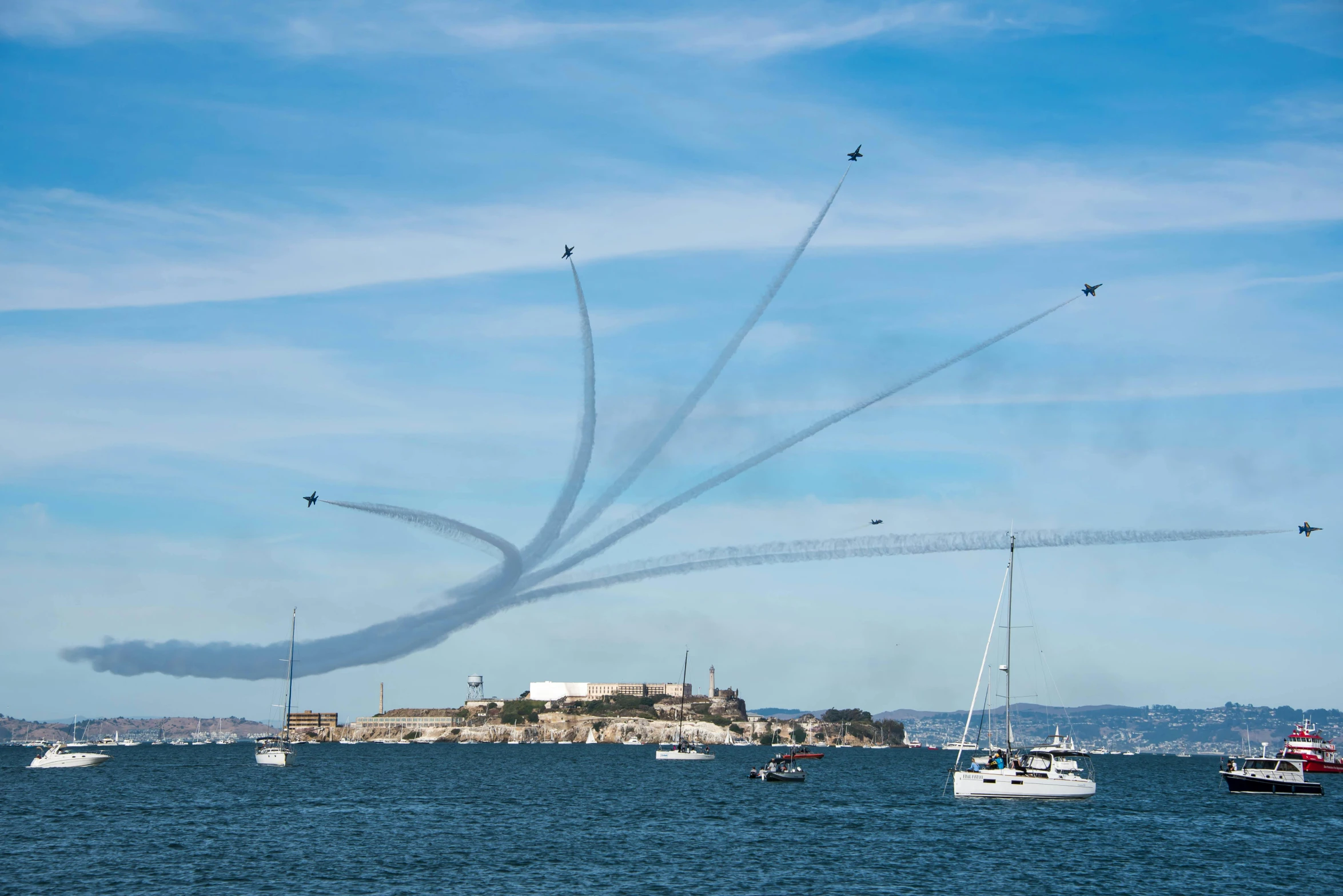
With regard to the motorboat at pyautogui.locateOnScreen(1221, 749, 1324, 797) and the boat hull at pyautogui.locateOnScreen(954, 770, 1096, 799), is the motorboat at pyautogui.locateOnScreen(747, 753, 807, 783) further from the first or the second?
the motorboat at pyautogui.locateOnScreen(1221, 749, 1324, 797)

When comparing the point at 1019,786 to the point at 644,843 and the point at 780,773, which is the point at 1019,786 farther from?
the point at 780,773

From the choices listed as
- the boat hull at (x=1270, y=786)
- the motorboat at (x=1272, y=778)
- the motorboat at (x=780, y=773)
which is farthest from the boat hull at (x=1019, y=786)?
the motorboat at (x=1272, y=778)

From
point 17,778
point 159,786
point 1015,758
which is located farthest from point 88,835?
point 17,778

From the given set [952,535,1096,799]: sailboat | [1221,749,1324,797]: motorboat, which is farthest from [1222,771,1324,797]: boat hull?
[952,535,1096,799]: sailboat

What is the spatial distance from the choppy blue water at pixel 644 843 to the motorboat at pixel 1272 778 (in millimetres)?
4027

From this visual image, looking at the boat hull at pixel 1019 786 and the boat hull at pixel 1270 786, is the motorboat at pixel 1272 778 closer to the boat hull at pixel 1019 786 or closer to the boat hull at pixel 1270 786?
the boat hull at pixel 1270 786

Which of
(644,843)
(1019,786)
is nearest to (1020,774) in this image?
(1019,786)

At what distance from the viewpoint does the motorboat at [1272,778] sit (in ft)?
537

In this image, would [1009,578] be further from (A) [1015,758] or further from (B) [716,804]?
(B) [716,804]

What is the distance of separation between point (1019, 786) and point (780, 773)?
170 feet

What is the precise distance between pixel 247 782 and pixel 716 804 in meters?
76.0

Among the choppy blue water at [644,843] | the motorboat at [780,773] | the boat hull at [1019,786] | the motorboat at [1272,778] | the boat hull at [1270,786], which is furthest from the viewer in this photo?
the motorboat at [780,773]

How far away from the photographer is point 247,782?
176m

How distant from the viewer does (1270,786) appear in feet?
549
